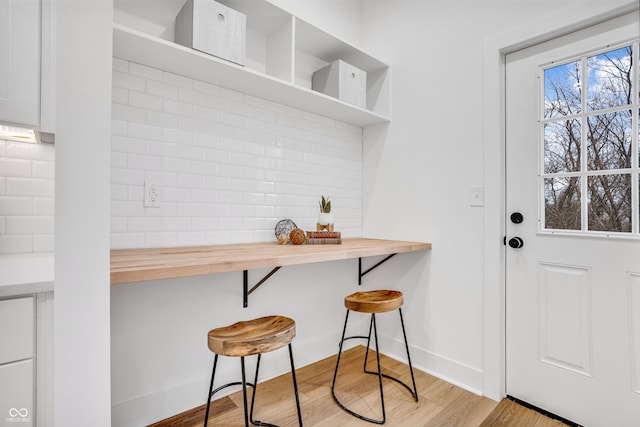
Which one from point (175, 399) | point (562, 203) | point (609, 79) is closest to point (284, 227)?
point (175, 399)

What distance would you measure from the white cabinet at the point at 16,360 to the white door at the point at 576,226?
6.76ft

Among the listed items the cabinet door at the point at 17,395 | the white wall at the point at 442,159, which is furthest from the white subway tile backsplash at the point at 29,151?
the white wall at the point at 442,159

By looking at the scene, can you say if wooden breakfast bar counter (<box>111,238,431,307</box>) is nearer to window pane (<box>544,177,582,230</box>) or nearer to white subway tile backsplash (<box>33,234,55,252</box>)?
white subway tile backsplash (<box>33,234,55,252</box>)

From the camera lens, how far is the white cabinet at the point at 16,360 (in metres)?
0.90

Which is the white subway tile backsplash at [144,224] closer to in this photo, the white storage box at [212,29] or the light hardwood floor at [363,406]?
the white storage box at [212,29]

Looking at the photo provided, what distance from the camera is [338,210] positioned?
2404 millimetres

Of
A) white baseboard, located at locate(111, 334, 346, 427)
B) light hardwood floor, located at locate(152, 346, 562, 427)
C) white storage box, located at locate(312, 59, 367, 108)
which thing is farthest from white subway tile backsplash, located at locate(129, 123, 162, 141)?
light hardwood floor, located at locate(152, 346, 562, 427)

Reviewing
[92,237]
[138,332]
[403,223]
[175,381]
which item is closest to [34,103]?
[92,237]

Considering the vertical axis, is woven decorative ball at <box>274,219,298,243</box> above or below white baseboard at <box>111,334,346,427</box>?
above

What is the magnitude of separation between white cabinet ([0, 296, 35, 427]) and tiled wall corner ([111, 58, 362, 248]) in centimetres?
61

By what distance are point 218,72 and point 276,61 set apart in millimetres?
436

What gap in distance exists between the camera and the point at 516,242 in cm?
176

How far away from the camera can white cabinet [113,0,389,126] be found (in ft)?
4.82

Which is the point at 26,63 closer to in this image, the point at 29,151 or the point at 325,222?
the point at 29,151
